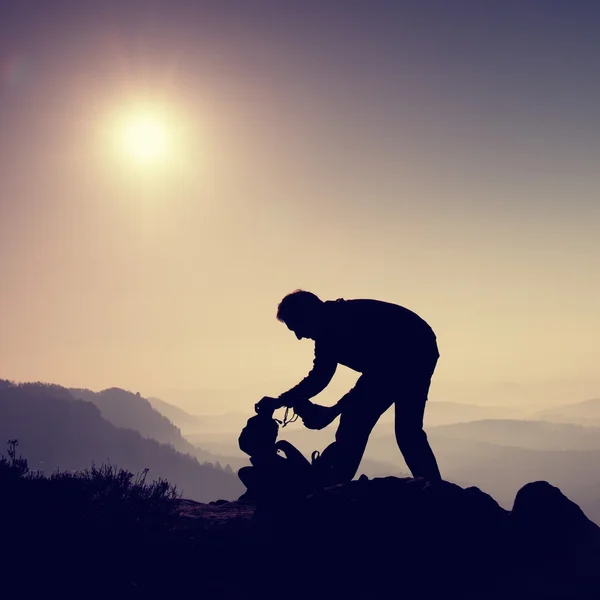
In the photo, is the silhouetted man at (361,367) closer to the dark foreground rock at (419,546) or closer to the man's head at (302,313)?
the man's head at (302,313)

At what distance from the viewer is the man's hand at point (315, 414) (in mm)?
6004

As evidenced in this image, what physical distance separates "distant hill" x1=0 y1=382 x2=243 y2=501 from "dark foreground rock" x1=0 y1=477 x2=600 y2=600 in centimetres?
10146

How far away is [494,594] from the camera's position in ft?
12.2

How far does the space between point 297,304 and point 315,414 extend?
1.36 meters

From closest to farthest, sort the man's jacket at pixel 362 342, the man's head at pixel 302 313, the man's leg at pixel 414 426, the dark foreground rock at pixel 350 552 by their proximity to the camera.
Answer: the dark foreground rock at pixel 350 552, the man's leg at pixel 414 426, the man's jacket at pixel 362 342, the man's head at pixel 302 313

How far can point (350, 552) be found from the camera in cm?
419

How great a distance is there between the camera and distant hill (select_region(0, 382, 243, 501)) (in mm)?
100000

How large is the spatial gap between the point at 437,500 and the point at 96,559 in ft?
9.72

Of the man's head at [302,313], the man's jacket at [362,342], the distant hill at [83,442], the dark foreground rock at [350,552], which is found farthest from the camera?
the distant hill at [83,442]

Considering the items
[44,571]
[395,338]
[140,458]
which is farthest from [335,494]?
[140,458]

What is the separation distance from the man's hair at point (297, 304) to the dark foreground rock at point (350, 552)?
2.20 meters

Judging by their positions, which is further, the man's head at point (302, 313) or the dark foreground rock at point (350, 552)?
the man's head at point (302, 313)

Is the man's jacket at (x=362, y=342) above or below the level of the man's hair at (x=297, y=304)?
below

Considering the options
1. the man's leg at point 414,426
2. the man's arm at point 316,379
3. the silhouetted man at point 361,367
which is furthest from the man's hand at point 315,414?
the man's leg at point 414,426
